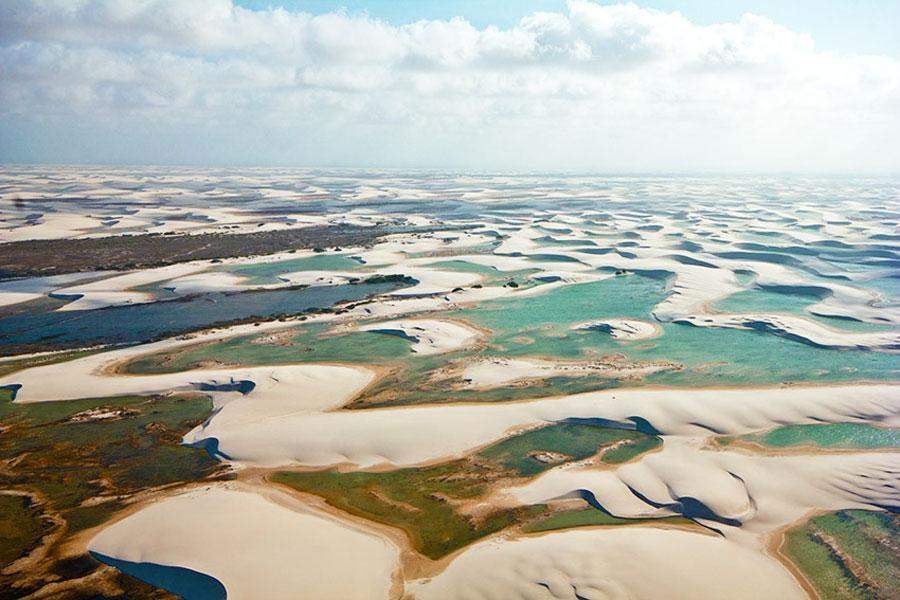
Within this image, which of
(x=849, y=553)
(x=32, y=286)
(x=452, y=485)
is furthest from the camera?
(x=32, y=286)

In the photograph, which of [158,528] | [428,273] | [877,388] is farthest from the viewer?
[428,273]

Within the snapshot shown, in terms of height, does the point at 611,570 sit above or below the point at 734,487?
below

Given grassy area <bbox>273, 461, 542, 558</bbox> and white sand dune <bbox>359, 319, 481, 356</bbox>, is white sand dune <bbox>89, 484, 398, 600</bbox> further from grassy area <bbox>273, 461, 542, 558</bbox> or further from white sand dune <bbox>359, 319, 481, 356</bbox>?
white sand dune <bbox>359, 319, 481, 356</bbox>

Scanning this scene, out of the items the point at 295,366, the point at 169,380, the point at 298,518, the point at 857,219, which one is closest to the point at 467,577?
the point at 298,518

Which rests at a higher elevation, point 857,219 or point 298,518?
point 857,219

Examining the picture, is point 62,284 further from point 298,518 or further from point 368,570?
point 368,570

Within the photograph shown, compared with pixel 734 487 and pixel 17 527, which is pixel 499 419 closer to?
pixel 734 487

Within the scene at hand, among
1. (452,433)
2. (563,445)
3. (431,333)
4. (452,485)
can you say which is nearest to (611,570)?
(452,485)
